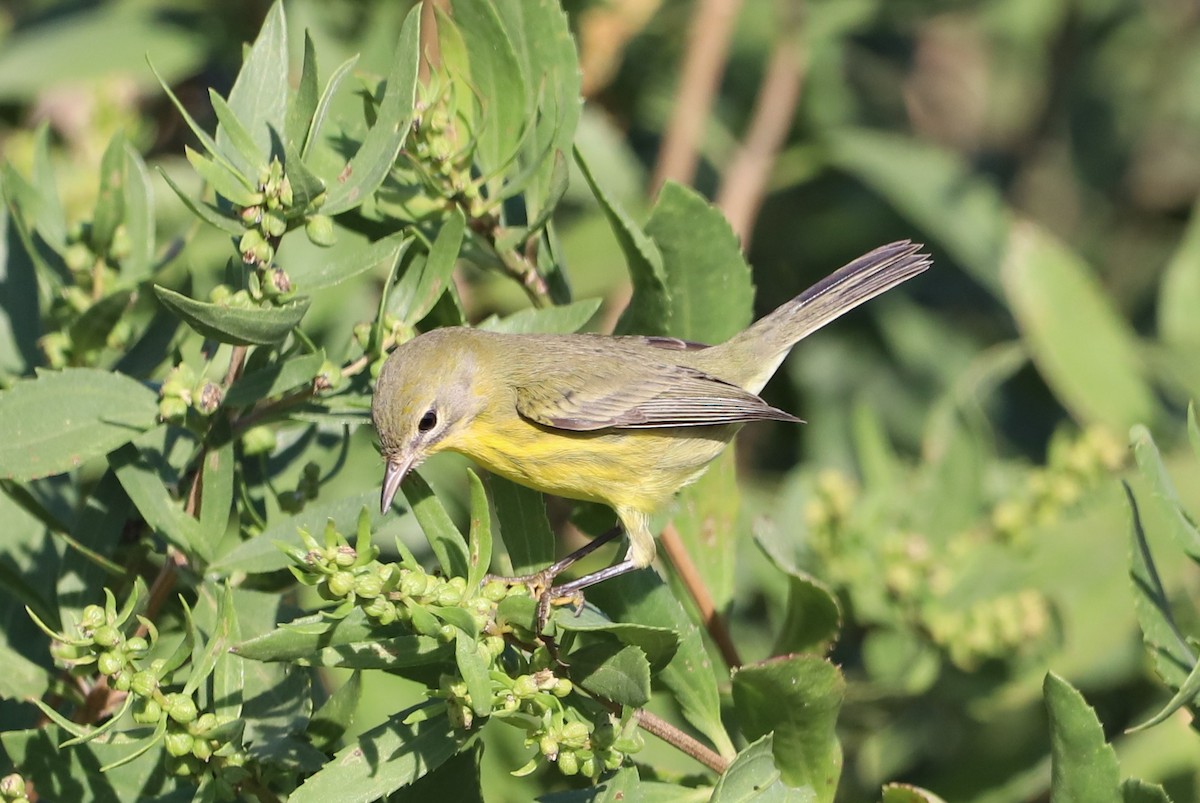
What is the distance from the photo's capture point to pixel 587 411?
12.2 feet

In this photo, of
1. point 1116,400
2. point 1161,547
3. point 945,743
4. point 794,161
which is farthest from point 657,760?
point 794,161

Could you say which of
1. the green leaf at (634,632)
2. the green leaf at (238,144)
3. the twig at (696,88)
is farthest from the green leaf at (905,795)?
the twig at (696,88)

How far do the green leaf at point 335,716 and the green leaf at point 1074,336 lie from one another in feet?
10.5

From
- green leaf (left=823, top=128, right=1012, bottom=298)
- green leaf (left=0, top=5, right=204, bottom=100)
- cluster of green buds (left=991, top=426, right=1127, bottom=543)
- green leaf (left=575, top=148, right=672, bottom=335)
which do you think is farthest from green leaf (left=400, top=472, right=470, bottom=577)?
green leaf (left=823, top=128, right=1012, bottom=298)

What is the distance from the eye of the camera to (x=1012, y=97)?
7121 millimetres

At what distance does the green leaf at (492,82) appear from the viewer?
2.71 meters

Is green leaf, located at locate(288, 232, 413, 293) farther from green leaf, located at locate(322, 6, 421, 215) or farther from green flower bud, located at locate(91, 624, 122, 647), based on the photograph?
green flower bud, located at locate(91, 624, 122, 647)

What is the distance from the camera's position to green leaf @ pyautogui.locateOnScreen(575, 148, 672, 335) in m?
2.68

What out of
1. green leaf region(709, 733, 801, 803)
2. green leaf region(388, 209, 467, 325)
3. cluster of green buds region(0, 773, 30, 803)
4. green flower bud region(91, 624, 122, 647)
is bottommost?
green leaf region(709, 733, 801, 803)

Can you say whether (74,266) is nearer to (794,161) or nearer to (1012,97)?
(794,161)

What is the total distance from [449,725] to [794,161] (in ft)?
12.9

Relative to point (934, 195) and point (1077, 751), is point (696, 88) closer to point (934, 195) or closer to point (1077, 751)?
point (934, 195)

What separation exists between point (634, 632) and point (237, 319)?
85 cm

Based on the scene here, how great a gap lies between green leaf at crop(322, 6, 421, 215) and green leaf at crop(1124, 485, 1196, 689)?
5.03 feet
